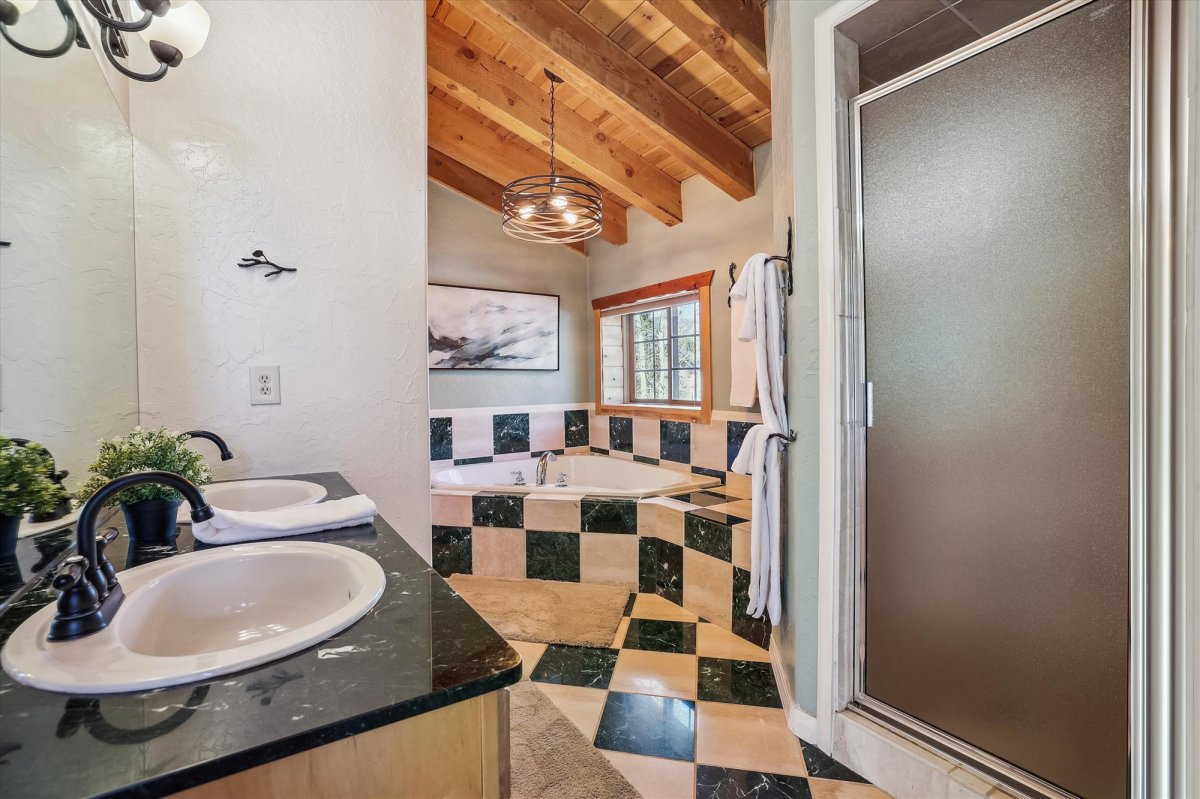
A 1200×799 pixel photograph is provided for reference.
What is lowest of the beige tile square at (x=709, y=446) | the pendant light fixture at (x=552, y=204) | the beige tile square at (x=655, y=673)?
the beige tile square at (x=655, y=673)

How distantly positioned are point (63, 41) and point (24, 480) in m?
0.81

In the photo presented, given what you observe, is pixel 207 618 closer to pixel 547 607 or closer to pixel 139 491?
pixel 139 491

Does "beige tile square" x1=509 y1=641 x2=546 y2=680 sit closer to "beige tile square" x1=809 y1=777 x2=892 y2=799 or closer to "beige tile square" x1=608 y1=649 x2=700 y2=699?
"beige tile square" x1=608 y1=649 x2=700 y2=699

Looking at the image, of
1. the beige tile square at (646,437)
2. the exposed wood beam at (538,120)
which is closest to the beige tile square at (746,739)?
the beige tile square at (646,437)

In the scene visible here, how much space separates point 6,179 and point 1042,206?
1998 millimetres

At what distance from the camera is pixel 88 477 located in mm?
1017

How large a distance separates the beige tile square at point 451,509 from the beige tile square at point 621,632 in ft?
3.49

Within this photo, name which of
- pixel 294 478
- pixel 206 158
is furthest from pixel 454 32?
pixel 294 478

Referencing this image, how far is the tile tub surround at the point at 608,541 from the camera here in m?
2.48

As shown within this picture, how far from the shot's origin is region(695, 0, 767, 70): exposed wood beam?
2275 mm

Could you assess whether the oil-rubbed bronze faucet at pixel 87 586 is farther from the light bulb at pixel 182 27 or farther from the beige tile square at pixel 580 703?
the beige tile square at pixel 580 703

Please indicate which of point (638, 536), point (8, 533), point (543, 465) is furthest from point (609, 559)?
point (8, 533)

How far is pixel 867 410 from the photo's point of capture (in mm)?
1603

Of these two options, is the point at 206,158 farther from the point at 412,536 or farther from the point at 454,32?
the point at 454,32
